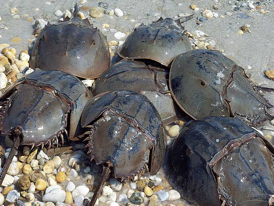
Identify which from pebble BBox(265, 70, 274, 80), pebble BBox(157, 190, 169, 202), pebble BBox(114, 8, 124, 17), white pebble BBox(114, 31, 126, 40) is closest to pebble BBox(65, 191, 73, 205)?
pebble BBox(157, 190, 169, 202)

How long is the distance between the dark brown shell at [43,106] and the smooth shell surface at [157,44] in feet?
2.72

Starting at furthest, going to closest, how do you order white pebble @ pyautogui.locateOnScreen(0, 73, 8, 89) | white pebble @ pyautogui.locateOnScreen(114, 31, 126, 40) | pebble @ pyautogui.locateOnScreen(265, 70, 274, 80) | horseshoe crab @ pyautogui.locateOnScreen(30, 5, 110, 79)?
white pebble @ pyautogui.locateOnScreen(114, 31, 126, 40) < pebble @ pyautogui.locateOnScreen(265, 70, 274, 80) < white pebble @ pyautogui.locateOnScreen(0, 73, 8, 89) < horseshoe crab @ pyautogui.locateOnScreen(30, 5, 110, 79)

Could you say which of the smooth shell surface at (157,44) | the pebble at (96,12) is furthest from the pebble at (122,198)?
the pebble at (96,12)

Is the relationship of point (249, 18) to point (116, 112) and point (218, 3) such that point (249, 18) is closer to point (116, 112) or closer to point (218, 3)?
point (218, 3)

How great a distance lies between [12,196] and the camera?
97.1 inches

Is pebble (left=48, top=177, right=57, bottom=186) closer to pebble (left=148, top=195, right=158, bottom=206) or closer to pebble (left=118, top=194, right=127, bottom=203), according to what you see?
pebble (left=118, top=194, right=127, bottom=203)

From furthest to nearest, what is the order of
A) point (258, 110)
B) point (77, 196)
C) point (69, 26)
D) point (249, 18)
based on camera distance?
point (249, 18) → point (69, 26) → point (258, 110) → point (77, 196)

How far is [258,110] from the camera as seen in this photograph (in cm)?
321

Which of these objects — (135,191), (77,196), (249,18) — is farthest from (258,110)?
(249,18)

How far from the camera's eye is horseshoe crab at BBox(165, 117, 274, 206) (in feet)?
7.99

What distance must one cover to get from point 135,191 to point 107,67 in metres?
1.36

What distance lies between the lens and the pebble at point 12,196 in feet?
8.05

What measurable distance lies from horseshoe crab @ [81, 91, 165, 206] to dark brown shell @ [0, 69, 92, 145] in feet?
0.43

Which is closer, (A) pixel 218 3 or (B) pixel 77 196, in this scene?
(B) pixel 77 196
